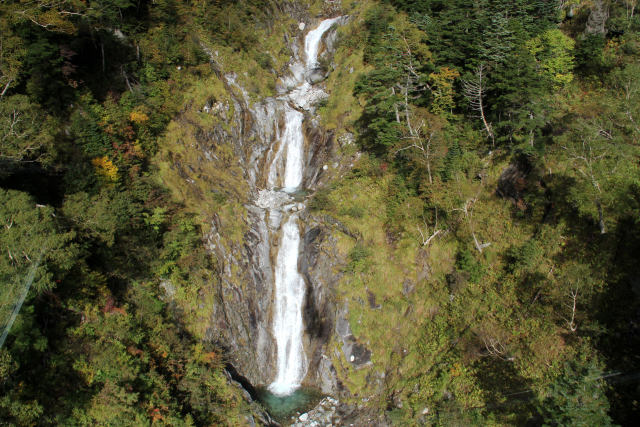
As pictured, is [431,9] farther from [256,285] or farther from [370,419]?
[370,419]

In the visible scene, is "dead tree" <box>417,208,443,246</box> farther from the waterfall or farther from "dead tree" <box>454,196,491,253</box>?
the waterfall

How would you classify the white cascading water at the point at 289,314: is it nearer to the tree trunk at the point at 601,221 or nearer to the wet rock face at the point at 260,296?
the wet rock face at the point at 260,296

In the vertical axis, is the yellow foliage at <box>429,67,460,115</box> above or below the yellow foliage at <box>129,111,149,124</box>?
above

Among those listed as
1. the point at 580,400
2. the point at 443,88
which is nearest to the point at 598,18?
the point at 443,88

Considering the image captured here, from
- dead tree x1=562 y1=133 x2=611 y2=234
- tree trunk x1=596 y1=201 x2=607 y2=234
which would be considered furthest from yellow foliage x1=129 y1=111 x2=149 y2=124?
tree trunk x1=596 y1=201 x2=607 y2=234

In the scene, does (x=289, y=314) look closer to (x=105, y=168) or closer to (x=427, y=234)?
(x=427, y=234)
